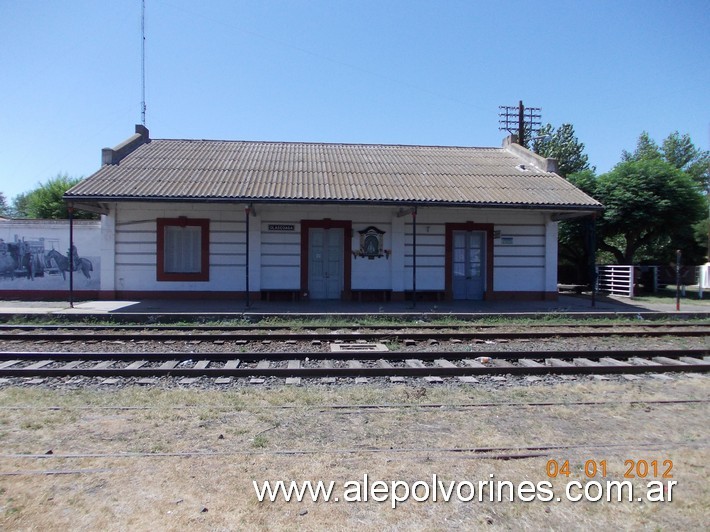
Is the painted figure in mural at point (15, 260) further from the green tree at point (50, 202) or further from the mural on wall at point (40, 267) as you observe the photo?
the green tree at point (50, 202)

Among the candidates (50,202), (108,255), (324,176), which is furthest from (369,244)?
(50,202)

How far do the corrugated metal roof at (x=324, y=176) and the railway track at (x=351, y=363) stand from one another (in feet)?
23.7

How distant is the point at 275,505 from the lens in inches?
139

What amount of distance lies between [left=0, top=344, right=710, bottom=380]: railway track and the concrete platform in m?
4.52

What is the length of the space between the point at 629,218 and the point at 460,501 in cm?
2336

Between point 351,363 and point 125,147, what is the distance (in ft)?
48.9

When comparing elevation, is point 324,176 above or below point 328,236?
above

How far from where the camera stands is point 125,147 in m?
18.6

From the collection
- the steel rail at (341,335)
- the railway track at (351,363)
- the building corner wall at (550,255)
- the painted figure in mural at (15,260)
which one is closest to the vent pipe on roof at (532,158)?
the building corner wall at (550,255)

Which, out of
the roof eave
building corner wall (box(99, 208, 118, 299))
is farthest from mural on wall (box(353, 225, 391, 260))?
building corner wall (box(99, 208, 118, 299))

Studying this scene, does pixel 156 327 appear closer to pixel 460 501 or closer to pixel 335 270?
pixel 335 270

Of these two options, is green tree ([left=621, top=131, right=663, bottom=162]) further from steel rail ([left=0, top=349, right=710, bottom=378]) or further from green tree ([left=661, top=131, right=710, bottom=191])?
steel rail ([left=0, top=349, right=710, bottom=378])

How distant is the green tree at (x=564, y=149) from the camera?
52.8 m

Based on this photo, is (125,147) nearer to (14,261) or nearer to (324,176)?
(14,261)
